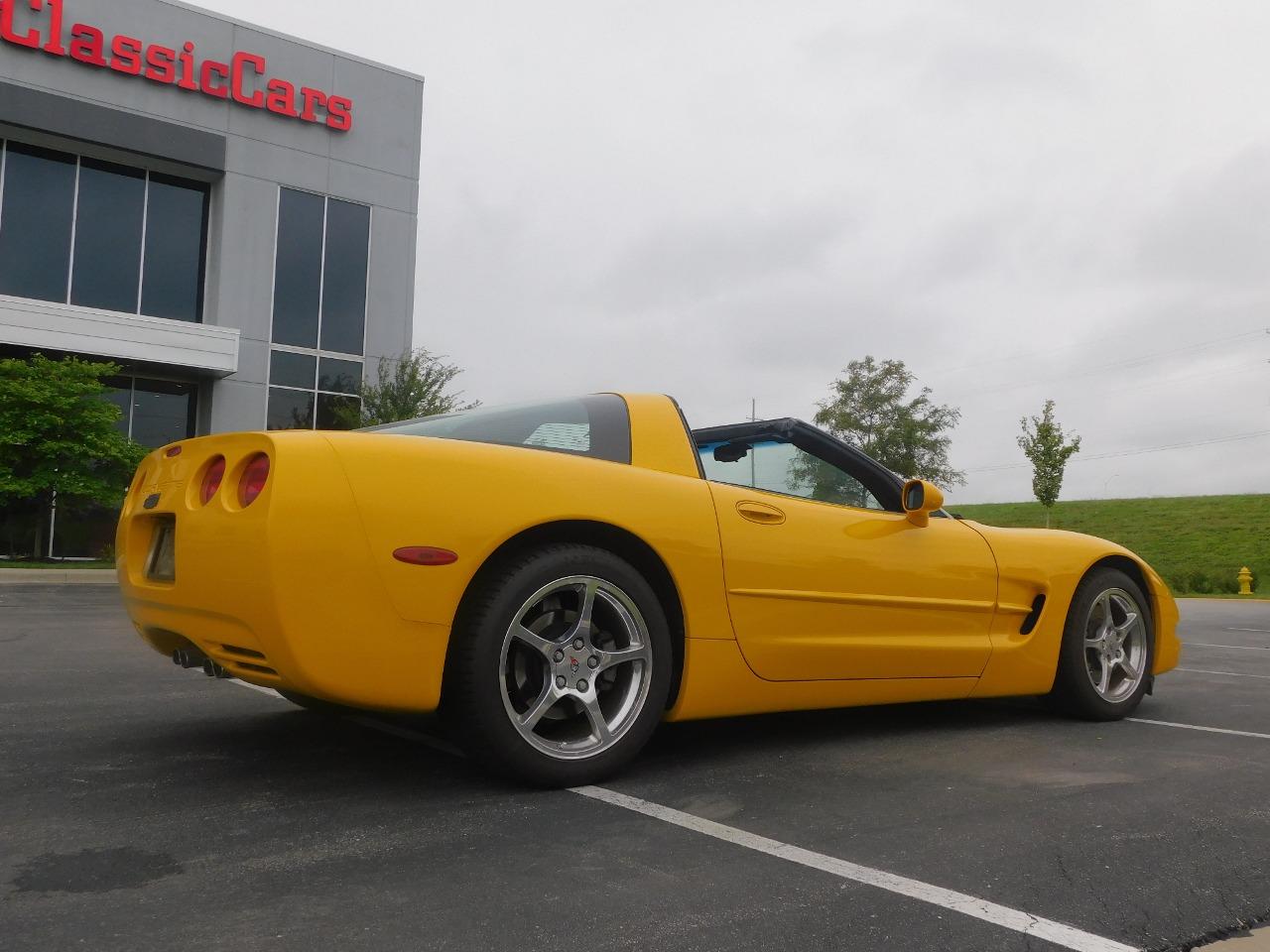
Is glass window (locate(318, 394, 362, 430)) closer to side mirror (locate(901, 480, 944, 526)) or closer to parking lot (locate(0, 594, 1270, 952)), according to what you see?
parking lot (locate(0, 594, 1270, 952))

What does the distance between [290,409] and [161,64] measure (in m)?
7.26

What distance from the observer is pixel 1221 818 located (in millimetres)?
2896

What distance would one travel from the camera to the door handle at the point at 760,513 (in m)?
3.46

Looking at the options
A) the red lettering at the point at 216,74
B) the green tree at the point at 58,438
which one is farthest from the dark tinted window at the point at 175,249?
the green tree at the point at 58,438

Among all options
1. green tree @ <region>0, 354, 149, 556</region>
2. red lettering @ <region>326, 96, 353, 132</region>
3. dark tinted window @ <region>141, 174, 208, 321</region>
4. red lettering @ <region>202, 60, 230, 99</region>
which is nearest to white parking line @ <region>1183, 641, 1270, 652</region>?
green tree @ <region>0, 354, 149, 556</region>

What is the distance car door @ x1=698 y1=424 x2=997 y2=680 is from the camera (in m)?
3.42

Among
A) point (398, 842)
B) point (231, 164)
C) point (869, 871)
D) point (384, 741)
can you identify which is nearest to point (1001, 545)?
point (869, 871)

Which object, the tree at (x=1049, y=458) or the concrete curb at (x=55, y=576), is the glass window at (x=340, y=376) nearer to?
the concrete curb at (x=55, y=576)

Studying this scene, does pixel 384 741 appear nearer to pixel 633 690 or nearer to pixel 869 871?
pixel 633 690

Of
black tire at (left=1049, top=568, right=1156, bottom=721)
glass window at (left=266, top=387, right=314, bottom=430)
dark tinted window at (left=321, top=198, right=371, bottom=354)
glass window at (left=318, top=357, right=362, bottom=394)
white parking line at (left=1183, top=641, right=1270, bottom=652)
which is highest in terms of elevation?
dark tinted window at (left=321, top=198, right=371, bottom=354)

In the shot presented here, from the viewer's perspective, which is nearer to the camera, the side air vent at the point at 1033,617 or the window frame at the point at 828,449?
the window frame at the point at 828,449

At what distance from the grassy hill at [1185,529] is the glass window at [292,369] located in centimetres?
1733

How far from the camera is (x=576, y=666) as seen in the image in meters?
3.01

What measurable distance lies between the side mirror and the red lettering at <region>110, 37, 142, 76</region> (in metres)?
21.0
